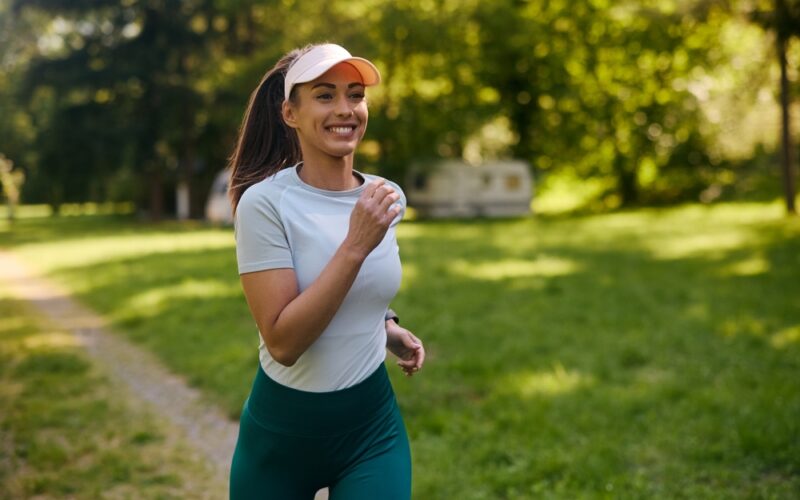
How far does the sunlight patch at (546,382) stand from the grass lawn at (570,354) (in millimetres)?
28

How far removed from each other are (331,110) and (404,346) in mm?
838

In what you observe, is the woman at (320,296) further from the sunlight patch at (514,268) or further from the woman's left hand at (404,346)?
the sunlight patch at (514,268)

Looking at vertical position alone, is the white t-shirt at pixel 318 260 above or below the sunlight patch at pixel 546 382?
above

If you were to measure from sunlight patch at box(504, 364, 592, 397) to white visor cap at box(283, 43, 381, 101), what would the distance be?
191 inches

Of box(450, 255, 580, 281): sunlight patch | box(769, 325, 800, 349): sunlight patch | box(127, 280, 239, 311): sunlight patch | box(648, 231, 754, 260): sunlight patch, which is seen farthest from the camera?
box(648, 231, 754, 260): sunlight patch

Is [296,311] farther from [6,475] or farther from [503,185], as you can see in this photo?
[503,185]

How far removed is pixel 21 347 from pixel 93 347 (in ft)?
2.51

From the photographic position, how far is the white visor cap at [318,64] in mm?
2168

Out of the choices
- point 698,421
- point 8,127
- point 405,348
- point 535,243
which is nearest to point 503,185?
point 535,243

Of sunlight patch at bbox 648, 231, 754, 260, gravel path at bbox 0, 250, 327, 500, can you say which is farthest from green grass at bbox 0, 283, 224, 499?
sunlight patch at bbox 648, 231, 754, 260

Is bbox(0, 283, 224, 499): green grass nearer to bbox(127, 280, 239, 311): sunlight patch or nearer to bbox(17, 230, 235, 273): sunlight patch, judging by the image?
bbox(127, 280, 239, 311): sunlight patch

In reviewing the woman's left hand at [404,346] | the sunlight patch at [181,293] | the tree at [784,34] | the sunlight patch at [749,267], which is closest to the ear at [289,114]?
the woman's left hand at [404,346]

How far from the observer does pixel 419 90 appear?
114 ft

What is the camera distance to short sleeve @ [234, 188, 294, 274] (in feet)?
6.93
